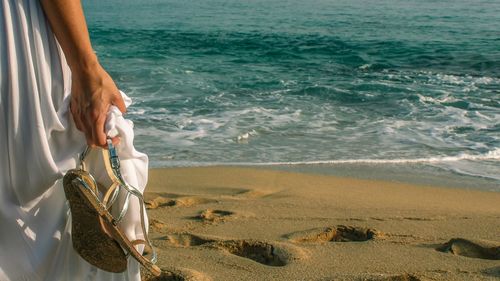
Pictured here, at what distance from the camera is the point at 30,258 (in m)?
2.03

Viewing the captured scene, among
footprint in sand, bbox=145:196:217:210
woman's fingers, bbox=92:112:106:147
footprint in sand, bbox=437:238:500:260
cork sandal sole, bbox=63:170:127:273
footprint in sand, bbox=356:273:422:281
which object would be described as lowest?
footprint in sand, bbox=145:196:217:210

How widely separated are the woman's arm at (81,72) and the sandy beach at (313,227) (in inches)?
64.8

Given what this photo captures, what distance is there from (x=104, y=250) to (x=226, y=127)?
600 cm

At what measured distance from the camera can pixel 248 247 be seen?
4.05 m

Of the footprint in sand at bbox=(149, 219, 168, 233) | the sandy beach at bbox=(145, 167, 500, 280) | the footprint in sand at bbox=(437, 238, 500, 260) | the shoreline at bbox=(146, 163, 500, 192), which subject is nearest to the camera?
the sandy beach at bbox=(145, 167, 500, 280)

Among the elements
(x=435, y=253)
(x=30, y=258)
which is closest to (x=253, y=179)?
(x=435, y=253)

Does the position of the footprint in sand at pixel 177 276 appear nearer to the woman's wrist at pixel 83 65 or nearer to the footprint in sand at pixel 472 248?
the footprint in sand at pixel 472 248

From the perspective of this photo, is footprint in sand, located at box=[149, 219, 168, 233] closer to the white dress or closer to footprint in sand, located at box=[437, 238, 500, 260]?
footprint in sand, located at box=[437, 238, 500, 260]

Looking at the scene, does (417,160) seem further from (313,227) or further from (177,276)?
(177,276)

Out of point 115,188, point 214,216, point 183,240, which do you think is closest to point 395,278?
point 183,240

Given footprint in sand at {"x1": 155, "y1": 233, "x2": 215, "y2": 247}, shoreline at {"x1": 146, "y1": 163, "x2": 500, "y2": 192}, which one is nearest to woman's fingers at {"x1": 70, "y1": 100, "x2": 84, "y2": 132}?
footprint in sand at {"x1": 155, "y1": 233, "x2": 215, "y2": 247}

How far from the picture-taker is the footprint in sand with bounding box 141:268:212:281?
3400 mm

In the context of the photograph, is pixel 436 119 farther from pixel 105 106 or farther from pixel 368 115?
pixel 105 106

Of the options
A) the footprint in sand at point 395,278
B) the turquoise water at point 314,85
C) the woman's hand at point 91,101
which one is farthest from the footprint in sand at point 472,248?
the woman's hand at point 91,101
